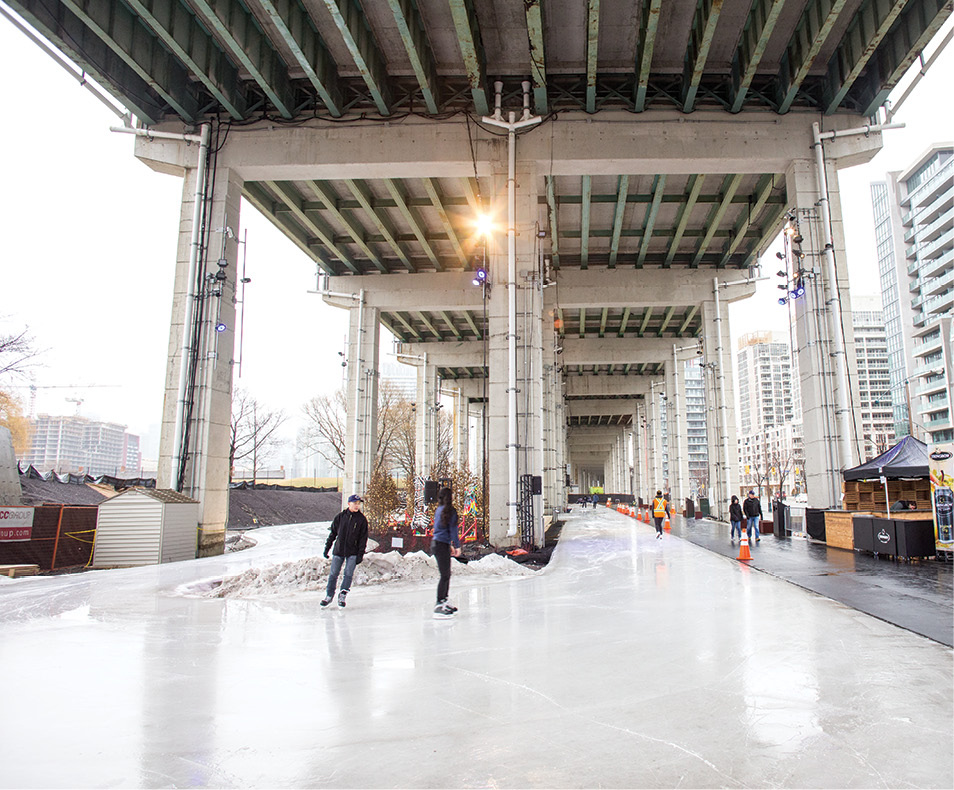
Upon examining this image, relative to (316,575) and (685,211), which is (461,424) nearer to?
(685,211)

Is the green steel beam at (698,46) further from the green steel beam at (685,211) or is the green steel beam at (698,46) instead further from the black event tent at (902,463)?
the black event tent at (902,463)

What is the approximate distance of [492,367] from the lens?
19.3 m

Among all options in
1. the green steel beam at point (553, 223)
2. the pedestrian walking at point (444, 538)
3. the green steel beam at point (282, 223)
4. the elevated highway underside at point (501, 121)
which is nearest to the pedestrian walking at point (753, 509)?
the elevated highway underside at point (501, 121)

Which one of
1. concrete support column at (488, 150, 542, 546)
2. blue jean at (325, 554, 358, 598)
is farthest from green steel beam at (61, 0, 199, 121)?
blue jean at (325, 554, 358, 598)

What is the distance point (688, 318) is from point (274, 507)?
2843 centimetres

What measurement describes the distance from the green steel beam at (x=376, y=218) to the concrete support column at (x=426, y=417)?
14105mm

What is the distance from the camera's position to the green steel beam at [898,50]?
15148 millimetres

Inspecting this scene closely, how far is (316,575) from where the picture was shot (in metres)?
10.9

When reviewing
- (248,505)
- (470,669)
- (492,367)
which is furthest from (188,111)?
(248,505)

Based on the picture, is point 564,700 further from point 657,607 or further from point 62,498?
point 62,498

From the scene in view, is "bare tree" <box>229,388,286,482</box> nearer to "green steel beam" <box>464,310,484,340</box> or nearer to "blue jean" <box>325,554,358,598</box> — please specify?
"green steel beam" <box>464,310,484,340</box>

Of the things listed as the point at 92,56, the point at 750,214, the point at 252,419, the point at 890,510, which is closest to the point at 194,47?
the point at 92,56

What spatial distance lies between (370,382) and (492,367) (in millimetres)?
13681

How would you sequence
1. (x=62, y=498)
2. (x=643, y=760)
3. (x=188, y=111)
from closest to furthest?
(x=643, y=760)
(x=188, y=111)
(x=62, y=498)
